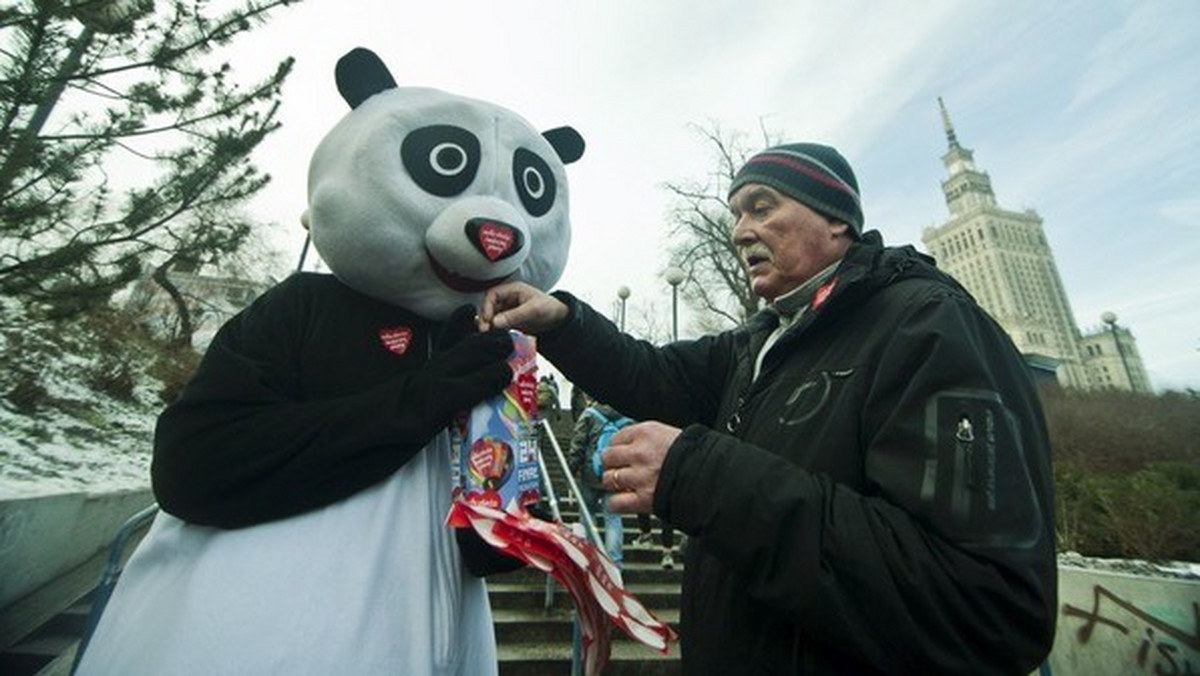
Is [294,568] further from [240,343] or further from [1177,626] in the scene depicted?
[1177,626]

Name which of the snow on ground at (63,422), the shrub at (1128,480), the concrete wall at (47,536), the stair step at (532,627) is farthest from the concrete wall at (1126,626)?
the snow on ground at (63,422)

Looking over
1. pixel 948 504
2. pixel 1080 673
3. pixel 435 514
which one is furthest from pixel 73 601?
pixel 1080 673

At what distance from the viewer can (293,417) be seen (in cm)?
140

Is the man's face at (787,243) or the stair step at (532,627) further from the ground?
the man's face at (787,243)

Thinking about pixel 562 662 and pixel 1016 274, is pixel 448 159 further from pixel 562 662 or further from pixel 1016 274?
pixel 1016 274

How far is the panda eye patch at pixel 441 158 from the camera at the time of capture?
1.68 m

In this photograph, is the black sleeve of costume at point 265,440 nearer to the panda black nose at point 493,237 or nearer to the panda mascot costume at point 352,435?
the panda mascot costume at point 352,435

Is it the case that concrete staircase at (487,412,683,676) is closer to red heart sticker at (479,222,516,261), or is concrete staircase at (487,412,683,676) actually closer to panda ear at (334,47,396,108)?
red heart sticker at (479,222,516,261)

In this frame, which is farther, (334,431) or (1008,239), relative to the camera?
(1008,239)

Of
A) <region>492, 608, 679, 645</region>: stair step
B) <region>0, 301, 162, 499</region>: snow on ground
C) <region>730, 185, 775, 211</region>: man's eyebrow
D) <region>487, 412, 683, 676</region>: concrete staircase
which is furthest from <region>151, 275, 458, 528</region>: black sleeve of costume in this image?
<region>492, 608, 679, 645</region>: stair step

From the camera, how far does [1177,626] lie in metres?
4.29

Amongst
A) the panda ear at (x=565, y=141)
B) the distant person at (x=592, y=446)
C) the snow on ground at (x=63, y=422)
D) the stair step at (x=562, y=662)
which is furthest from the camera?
the distant person at (x=592, y=446)

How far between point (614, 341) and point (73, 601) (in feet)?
12.5

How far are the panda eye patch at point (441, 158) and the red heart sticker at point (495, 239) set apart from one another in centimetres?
21
